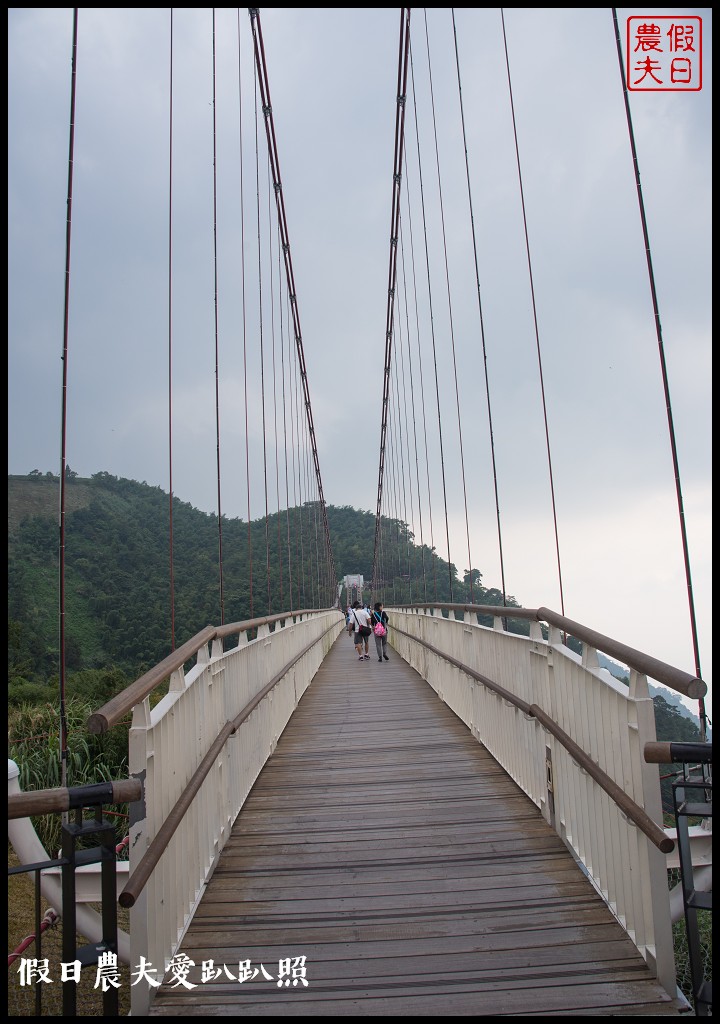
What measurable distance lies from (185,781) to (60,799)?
3.52 feet

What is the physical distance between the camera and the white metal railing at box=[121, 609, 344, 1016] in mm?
2217

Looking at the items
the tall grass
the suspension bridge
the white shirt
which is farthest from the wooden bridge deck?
the white shirt

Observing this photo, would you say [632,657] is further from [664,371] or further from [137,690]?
[664,371]

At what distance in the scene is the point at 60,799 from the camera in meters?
1.73

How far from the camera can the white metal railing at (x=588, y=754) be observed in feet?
7.46

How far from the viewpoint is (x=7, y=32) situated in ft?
6.01

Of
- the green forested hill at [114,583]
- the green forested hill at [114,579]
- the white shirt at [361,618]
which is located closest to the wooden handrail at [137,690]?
the green forested hill at [114,583]

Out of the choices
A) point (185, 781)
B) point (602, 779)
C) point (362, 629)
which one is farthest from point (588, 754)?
point (362, 629)

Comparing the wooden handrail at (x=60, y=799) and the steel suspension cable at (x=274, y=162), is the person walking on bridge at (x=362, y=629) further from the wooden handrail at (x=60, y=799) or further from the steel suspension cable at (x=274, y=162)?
the wooden handrail at (x=60, y=799)

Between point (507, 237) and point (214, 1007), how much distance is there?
30.1 ft

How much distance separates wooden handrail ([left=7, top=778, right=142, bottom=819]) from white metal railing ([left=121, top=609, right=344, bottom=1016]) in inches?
14.2

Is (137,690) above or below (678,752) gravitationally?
above

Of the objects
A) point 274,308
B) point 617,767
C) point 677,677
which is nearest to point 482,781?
point 617,767

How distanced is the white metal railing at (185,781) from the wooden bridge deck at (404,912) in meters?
0.13
